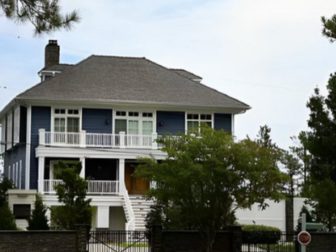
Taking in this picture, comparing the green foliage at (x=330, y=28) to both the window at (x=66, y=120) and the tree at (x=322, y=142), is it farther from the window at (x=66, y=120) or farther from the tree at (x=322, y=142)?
the window at (x=66, y=120)

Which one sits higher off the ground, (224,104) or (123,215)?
(224,104)

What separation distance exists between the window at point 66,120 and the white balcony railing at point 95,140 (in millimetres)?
1011

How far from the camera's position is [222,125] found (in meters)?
53.2

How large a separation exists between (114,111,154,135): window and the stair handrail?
12.9ft

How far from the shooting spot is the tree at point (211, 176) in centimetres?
3098

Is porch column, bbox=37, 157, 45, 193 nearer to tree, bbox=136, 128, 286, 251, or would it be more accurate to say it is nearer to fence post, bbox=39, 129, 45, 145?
fence post, bbox=39, 129, 45, 145

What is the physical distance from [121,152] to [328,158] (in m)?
21.6

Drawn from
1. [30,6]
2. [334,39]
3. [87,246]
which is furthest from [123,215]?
[30,6]

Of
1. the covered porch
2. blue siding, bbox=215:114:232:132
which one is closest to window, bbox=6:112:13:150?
the covered porch

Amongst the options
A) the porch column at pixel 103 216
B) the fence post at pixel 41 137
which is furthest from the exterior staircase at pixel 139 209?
the fence post at pixel 41 137

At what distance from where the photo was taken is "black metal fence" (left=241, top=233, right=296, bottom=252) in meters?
34.3

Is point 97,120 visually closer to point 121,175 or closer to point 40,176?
point 121,175

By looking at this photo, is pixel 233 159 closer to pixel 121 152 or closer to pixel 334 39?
pixel 334 39

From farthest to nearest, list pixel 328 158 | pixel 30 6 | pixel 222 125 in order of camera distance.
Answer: pixel 222 125
pixel 328 158
pixel 30 6
